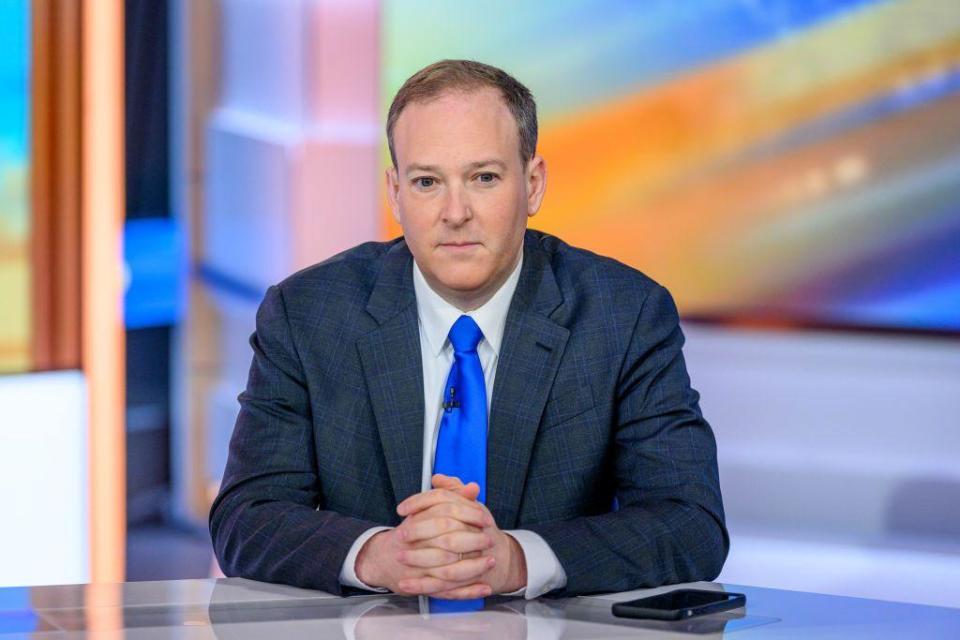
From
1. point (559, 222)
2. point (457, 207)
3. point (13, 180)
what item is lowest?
point (457, 207)

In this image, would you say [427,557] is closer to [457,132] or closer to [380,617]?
[380,617]

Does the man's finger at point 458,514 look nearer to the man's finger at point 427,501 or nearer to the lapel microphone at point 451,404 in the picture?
the man's finger at point 427,501

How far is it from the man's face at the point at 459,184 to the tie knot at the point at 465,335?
2.3 inches

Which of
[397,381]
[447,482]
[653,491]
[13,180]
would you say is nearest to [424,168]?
[397,381]

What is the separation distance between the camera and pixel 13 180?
3.86m

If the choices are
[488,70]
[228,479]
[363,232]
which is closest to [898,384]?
[363,232]

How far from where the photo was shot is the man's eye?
6.59 ft

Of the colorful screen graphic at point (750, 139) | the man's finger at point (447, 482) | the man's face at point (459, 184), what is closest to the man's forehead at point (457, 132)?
the man's face at point (459, 184)

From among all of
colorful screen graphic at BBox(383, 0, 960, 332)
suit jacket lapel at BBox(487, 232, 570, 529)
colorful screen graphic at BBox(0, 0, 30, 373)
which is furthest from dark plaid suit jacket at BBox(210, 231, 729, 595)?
colorful screen graphic at BBox(0, 0, 30, 373)

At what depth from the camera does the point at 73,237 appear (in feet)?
13.2

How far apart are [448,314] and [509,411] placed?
0.67 feet

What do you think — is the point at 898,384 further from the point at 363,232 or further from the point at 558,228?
the point at 363,232

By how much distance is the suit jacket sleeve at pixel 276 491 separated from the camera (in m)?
1.71

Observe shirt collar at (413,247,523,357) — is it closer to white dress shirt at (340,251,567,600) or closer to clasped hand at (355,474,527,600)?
white dress shirt at (340,251,567,600)
